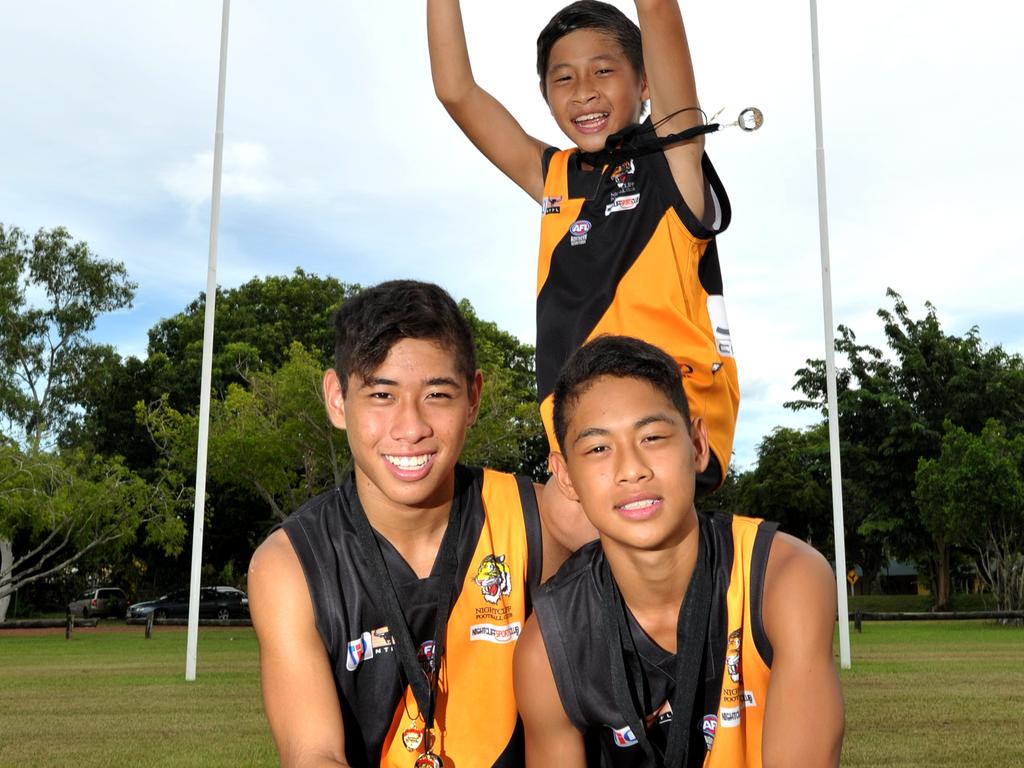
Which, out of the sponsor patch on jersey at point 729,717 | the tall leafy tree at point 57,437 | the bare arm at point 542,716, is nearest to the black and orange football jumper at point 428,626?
the bare arm at point 542,716

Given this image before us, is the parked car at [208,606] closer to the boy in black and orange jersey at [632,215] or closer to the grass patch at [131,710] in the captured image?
the grass patch at [131,710]

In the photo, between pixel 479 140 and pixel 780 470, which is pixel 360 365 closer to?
pixel 479 140

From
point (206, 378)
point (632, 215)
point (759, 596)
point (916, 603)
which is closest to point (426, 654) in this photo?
point (759, 596)

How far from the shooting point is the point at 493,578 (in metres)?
4.10

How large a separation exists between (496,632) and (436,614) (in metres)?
0.26

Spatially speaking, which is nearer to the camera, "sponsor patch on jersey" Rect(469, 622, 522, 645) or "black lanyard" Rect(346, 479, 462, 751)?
"black lanyard" Rect(346, 479, 462, 751)

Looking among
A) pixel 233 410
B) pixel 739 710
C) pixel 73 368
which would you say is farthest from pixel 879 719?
pixel 73 368

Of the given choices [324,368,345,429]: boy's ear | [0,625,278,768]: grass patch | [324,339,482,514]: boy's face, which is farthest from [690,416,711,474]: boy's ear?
[0,625,278,768]: grass patch

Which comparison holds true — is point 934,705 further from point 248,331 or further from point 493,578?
point 248,331

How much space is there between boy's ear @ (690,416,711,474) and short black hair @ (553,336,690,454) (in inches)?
3.8

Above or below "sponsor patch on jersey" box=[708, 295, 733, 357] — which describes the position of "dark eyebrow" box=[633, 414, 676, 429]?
below

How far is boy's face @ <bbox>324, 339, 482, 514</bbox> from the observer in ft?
12.2

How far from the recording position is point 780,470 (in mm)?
48156

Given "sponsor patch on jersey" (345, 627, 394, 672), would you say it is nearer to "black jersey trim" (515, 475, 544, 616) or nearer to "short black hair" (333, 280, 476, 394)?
"black jersey trim" (515, 475, 544, 616)
